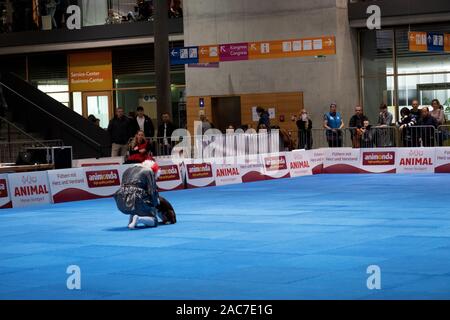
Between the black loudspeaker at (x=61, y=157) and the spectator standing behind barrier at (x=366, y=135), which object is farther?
the spectator standing behind barrier at (x=366, y=135)

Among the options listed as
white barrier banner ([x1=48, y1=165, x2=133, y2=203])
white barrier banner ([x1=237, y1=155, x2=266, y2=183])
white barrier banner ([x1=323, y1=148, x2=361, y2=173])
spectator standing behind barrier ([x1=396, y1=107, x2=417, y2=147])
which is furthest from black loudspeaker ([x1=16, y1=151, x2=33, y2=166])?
spectator standing behind barrier ([x1=396, y1=107, x2=417, y2=147])

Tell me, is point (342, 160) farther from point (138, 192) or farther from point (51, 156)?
point (138, 192)

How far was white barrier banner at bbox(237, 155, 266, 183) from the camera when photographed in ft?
95.5

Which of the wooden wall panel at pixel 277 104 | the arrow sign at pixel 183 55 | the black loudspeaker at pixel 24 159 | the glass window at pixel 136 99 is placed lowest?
the black loudspeaker at pixel 24 159

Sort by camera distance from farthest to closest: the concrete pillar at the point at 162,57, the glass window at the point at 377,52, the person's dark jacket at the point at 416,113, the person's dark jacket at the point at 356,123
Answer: the glass window at the point at 377,52
the person's dark jacket at the point at 356,123
the concrete pillar at the point at 162,57
the person's dark jacket at the point at 416,113

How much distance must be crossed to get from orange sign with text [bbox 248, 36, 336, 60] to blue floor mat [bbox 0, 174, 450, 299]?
10979mm

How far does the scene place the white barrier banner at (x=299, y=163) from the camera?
30.6 meters

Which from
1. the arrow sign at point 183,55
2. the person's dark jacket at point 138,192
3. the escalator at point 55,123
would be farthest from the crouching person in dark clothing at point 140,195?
the escalator at point 55,123

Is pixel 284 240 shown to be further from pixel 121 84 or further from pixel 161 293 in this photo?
pixel 121 84

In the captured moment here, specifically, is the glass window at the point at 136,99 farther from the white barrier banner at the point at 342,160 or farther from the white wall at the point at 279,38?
the white barrier banner at the point at 342,160

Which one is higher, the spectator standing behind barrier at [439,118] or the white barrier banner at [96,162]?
the spectator standing behind barrier at [439,118]

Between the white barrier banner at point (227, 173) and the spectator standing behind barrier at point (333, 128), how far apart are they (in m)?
4.83

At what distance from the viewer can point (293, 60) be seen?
1491 inches

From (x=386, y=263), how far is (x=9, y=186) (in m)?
12.7
